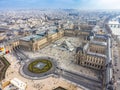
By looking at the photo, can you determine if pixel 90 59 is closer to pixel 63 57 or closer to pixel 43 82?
pixel 63 57

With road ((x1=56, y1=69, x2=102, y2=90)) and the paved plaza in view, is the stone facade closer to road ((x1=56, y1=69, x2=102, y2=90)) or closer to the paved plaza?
the paved plaza

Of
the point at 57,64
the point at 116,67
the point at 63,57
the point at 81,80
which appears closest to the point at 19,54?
the point at 57,64

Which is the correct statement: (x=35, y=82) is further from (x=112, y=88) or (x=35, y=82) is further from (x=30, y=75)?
(x=112, y=88)

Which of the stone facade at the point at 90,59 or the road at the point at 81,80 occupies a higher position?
the stone facade at the point at 90,59

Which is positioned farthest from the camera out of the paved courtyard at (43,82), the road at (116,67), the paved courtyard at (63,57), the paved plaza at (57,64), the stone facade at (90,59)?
the stone facade at (90,59)

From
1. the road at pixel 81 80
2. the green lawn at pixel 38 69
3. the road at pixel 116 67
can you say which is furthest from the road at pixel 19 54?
the road at pixel 116 67

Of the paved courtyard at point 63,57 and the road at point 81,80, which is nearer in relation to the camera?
the road at point 81,80

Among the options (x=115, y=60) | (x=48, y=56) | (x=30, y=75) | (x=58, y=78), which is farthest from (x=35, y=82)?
(x=115, y=60)

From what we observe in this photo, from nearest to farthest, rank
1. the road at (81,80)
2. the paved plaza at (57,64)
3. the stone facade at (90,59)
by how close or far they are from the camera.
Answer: the road at (81,80)
the paved plaza at (57,64)
the stone facade at (90,59)

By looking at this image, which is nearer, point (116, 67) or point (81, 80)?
point (116, 67)

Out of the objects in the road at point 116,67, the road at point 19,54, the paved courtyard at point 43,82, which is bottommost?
A: the paved courtyard at point 43,82

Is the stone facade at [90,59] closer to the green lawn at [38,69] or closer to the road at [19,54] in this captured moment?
the green lawn at [38,69]
